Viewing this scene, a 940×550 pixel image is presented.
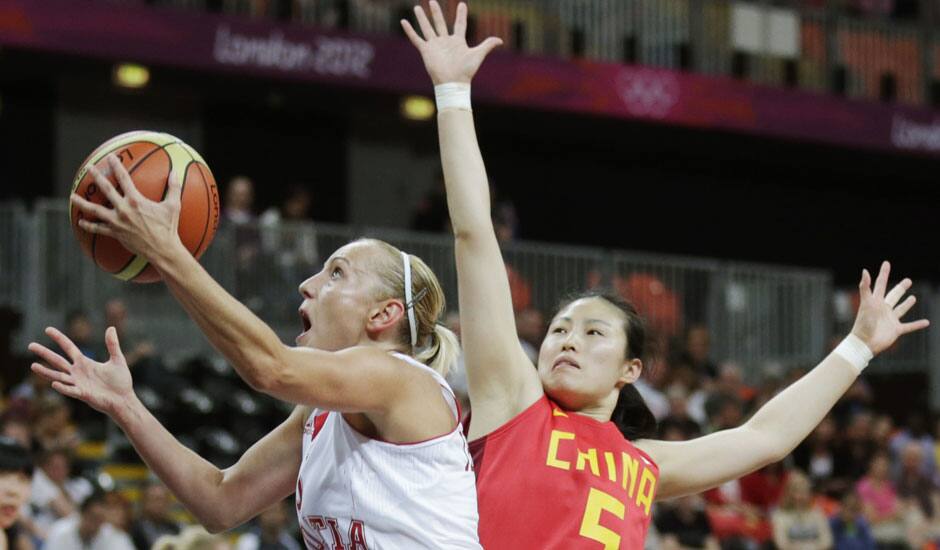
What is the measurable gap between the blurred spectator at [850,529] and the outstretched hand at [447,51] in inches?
352

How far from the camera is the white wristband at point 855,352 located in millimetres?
5324

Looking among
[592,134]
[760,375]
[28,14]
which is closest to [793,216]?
[592,134]

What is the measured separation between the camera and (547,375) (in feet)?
15.8

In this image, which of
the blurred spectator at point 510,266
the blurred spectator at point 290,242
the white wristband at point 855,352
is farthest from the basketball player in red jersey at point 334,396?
the blurred spectator at point 510,266

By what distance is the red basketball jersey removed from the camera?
452cm

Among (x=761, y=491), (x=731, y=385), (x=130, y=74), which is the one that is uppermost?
(x=130, y=74)

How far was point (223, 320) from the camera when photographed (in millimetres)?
3566

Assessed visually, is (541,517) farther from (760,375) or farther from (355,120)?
(355,120)

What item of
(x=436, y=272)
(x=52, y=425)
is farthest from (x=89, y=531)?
(x=436, y=272)

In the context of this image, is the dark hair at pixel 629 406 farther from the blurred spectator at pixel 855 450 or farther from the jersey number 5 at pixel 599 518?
the blurred spectator at pixel 855 450

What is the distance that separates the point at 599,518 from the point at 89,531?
5224 mm

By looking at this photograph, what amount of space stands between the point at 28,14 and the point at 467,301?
10917 mm

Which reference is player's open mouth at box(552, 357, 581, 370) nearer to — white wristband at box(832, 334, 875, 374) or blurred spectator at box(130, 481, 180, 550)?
white wristband at box(832, 334, 875, 374)

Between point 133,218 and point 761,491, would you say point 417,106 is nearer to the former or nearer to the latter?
point 761,491
